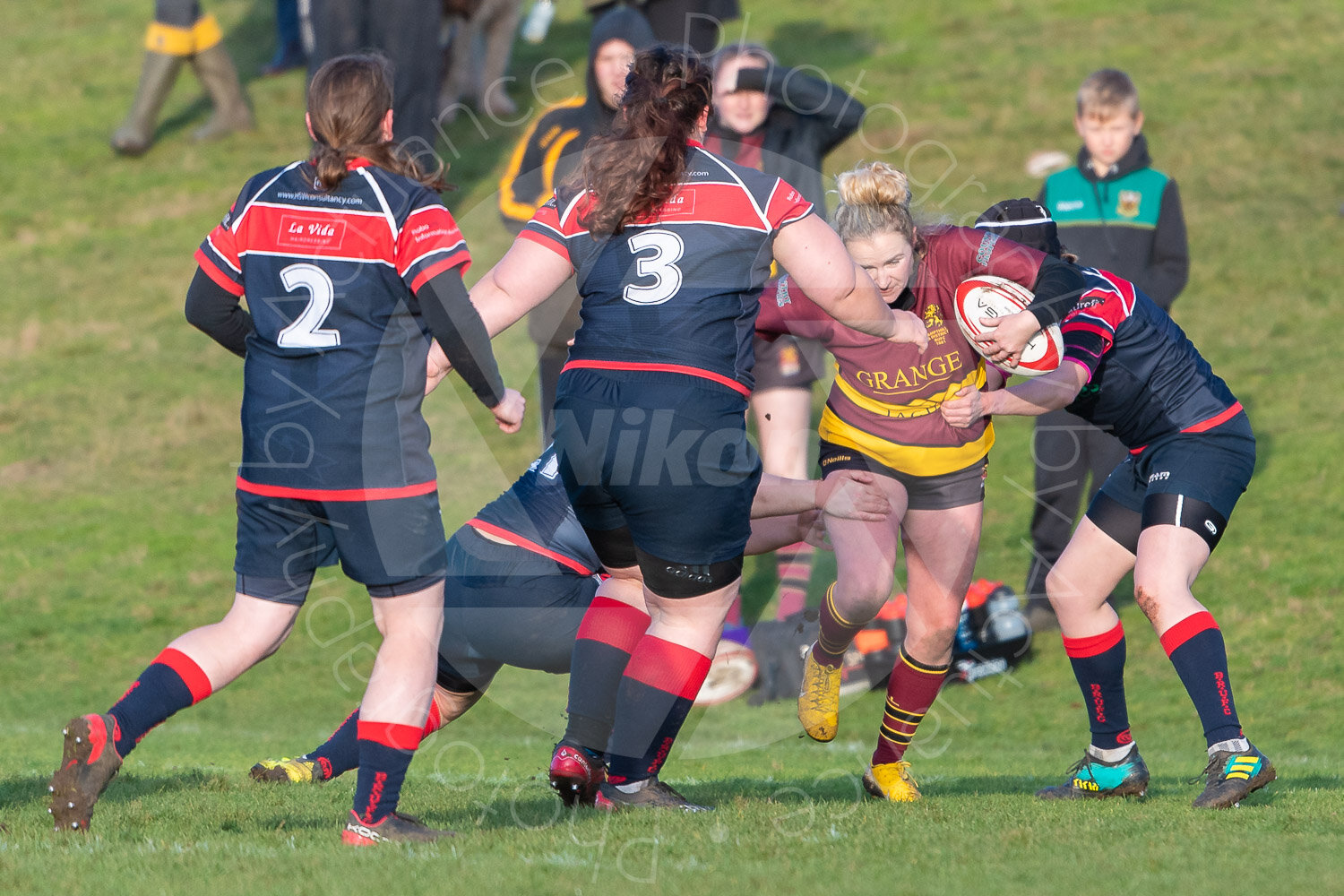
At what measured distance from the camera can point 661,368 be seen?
409 cm

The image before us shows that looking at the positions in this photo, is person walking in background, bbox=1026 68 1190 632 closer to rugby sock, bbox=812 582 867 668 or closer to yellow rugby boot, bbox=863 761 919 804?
rugby sock, bbox=812 582 867 668

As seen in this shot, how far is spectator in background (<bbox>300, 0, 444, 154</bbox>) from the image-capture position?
11.2 metres

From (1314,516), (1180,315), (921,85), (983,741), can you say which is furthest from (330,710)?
(921,85)

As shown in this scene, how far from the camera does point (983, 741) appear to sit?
292 inches

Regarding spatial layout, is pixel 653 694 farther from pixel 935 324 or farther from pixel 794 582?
pixel 794 582

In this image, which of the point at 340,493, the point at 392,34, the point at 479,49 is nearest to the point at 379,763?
the point at 340,493

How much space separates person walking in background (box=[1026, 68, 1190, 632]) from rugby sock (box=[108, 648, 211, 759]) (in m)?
5.39

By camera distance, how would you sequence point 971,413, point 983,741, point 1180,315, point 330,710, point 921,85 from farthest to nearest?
point 921,85 < point 1180,315 < point 330,710 < point 983,741 < point 971,413

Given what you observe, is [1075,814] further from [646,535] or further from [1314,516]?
[1314,516]

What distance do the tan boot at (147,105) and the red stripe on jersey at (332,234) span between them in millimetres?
11870

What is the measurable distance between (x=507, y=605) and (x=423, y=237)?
1.50m

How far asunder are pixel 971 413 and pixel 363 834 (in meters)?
2.50

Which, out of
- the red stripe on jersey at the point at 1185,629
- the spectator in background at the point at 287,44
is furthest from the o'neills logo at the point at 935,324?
the spectator in background at the point at 287,44

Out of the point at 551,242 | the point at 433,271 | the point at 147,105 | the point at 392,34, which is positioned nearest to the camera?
the point at 433,271
